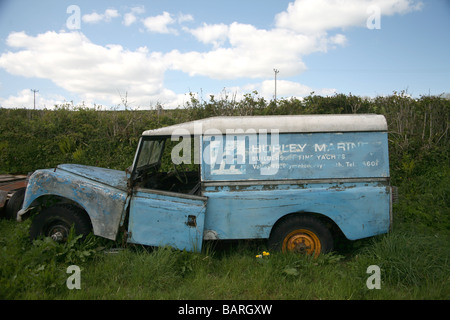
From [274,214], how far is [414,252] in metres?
1.78

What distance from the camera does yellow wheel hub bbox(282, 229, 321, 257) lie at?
3.94 metres

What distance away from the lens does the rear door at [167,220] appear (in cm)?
372

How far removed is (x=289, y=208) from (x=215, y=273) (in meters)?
1.24

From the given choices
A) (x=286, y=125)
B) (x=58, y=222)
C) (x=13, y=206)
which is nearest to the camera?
(x=286, y=125)

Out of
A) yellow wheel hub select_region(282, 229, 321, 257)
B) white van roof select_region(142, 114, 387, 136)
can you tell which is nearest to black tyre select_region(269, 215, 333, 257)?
yellow wheel hub select_region(282, 229, 321, 257)

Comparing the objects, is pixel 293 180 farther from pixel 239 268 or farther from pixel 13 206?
pixel 13 206

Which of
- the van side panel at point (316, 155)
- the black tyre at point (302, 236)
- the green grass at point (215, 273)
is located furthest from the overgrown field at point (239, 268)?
the van side panel at point (316, 155)

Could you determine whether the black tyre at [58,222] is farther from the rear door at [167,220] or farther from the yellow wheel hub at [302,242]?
the yellow wheel hub at [302,242]

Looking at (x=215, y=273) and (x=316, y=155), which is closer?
(x=215, y=273)

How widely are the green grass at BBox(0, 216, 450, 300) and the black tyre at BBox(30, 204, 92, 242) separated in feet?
0.63

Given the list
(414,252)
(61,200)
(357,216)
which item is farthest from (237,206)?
(61,200)

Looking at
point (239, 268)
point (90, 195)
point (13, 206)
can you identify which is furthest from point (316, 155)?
point (13, 206)

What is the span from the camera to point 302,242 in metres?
3.96
